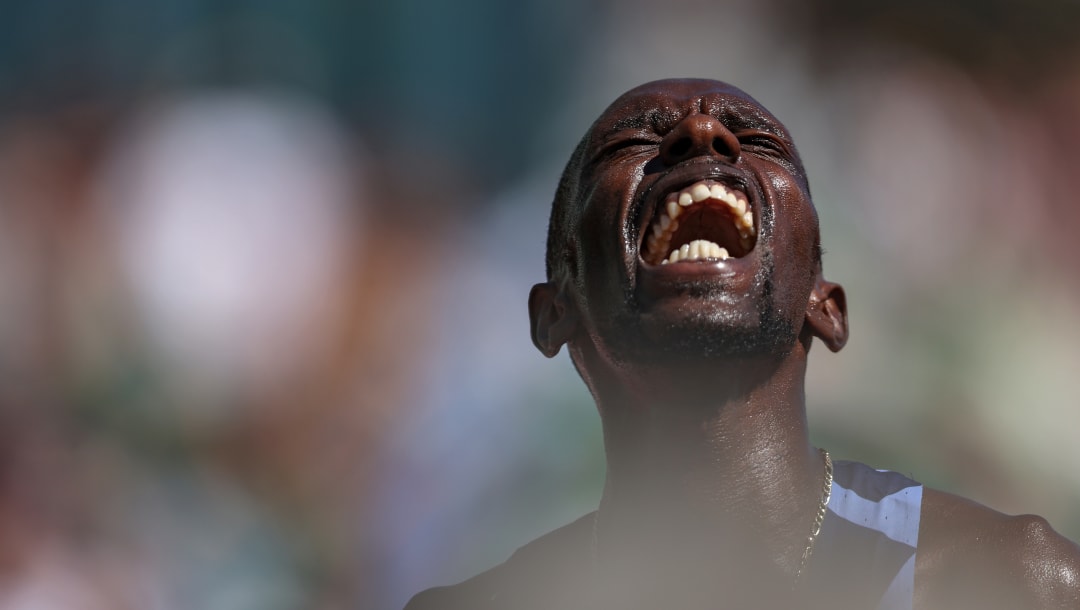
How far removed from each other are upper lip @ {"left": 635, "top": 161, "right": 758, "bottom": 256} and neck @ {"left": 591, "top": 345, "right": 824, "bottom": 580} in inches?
10.5

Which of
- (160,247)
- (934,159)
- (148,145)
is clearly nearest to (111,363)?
(160,247)

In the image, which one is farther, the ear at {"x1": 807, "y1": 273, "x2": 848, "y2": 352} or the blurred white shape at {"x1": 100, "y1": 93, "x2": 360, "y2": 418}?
the blurred white shape at {"x1": 100, "y1": 93, "x2": 360, "y2": 418}

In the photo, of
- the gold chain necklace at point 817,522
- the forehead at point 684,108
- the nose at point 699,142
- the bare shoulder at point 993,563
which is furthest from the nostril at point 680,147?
the bare shoulder at point 993,563

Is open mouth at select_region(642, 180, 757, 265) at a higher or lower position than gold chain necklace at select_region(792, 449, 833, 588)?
higher

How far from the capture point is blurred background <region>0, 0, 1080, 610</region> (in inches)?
139

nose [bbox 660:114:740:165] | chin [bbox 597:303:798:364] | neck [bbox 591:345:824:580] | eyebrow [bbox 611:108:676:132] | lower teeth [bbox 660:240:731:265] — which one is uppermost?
eyebrow [bbox 611:108:676:132]

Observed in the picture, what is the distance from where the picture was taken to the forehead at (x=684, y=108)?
2102 mm

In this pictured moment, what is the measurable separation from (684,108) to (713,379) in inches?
21.3

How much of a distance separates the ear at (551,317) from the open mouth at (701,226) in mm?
246

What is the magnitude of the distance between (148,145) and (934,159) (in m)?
2.85

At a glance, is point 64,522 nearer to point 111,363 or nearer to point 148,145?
point 111,363

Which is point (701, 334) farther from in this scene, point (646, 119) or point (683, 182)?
point (646, 119)

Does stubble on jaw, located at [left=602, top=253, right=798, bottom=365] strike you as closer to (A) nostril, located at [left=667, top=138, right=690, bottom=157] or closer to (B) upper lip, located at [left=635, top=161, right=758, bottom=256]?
(B) upper lip, located at [left=635, top=161, right=758, bottom=256]

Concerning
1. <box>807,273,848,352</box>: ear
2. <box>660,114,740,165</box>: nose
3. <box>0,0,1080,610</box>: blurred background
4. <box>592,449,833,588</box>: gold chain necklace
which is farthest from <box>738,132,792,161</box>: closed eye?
<box>0,0,1080,610</box>: blurred background
